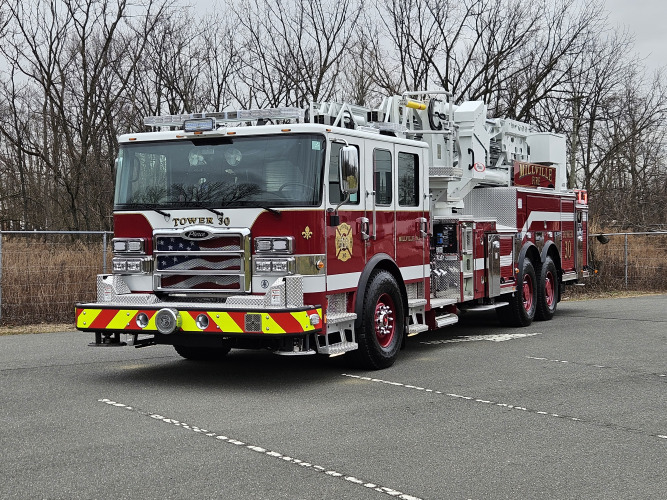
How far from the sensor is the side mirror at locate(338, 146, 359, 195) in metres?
8.45

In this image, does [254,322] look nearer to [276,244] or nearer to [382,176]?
[276,244]

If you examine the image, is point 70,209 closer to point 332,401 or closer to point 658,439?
point 332,401

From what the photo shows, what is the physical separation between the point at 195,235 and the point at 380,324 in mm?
2372

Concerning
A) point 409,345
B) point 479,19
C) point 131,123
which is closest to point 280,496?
point 409,345

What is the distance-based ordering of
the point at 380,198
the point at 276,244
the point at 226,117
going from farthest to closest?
1. the point at 380,198
2. the point at 226,117
3. the point at 276,244

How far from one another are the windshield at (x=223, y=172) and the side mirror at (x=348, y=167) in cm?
22

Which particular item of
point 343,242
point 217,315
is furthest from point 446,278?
point 217,315

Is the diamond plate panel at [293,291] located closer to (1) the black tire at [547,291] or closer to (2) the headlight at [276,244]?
(2) the headlight at [276,244]

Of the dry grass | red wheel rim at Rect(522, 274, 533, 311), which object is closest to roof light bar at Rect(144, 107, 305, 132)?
the dry grass

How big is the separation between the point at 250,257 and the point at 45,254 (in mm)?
7403

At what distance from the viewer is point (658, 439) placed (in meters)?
6.41

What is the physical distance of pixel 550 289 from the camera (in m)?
15.1

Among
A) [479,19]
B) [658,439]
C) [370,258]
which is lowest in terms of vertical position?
[658,439]

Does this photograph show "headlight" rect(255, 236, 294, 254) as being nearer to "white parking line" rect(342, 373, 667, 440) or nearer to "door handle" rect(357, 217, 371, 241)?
"door handle" rect(357, 217, 371, 241)
